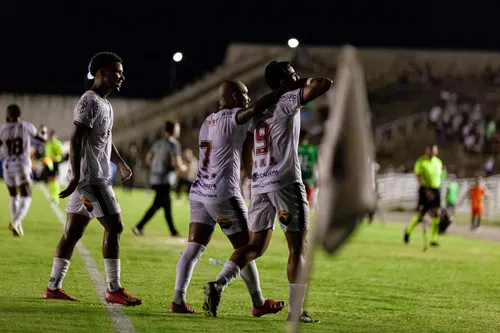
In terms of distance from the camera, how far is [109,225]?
955 centimetres

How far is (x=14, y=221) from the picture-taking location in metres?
18.1

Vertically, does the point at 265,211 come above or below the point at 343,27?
below

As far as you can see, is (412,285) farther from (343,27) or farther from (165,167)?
(343,27)

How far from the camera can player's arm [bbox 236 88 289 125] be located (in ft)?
27.8

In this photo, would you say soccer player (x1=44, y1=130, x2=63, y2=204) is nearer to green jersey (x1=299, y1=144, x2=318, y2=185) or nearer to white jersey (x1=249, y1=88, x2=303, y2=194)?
green jersey (x1=299, y1=144, x2=318, y2=185)

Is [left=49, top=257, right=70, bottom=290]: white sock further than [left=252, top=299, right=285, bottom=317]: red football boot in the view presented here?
Yes

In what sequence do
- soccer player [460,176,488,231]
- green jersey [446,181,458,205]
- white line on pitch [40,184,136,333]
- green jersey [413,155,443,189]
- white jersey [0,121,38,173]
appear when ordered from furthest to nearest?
green jersey [446,181,458,205], soccer player [460,176,488,231], green jersey [413,155,443,189], white jersey [0,121,38,173], white line on pitch [40,184,136,333]

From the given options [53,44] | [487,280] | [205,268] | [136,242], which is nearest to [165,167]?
[136,242]

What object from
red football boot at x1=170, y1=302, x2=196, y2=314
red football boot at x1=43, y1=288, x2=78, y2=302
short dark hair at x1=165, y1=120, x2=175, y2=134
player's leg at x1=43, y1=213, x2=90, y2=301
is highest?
short dark hair at x1=165, y1=120, x2=175, y2=134

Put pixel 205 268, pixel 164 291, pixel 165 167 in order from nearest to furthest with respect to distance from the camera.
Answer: pixel 164 291 < pixel 205 268 < pixel 165 167

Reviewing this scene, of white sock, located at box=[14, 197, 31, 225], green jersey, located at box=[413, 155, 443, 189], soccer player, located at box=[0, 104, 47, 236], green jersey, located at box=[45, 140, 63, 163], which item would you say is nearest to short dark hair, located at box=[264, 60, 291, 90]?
soccer player, located at box=[0, 104, 47, 236]

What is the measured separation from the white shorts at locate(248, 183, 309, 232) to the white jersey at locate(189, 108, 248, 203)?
29 centimetres

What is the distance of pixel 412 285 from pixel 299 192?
451 cm

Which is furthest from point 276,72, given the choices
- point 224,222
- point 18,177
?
point 18,177
